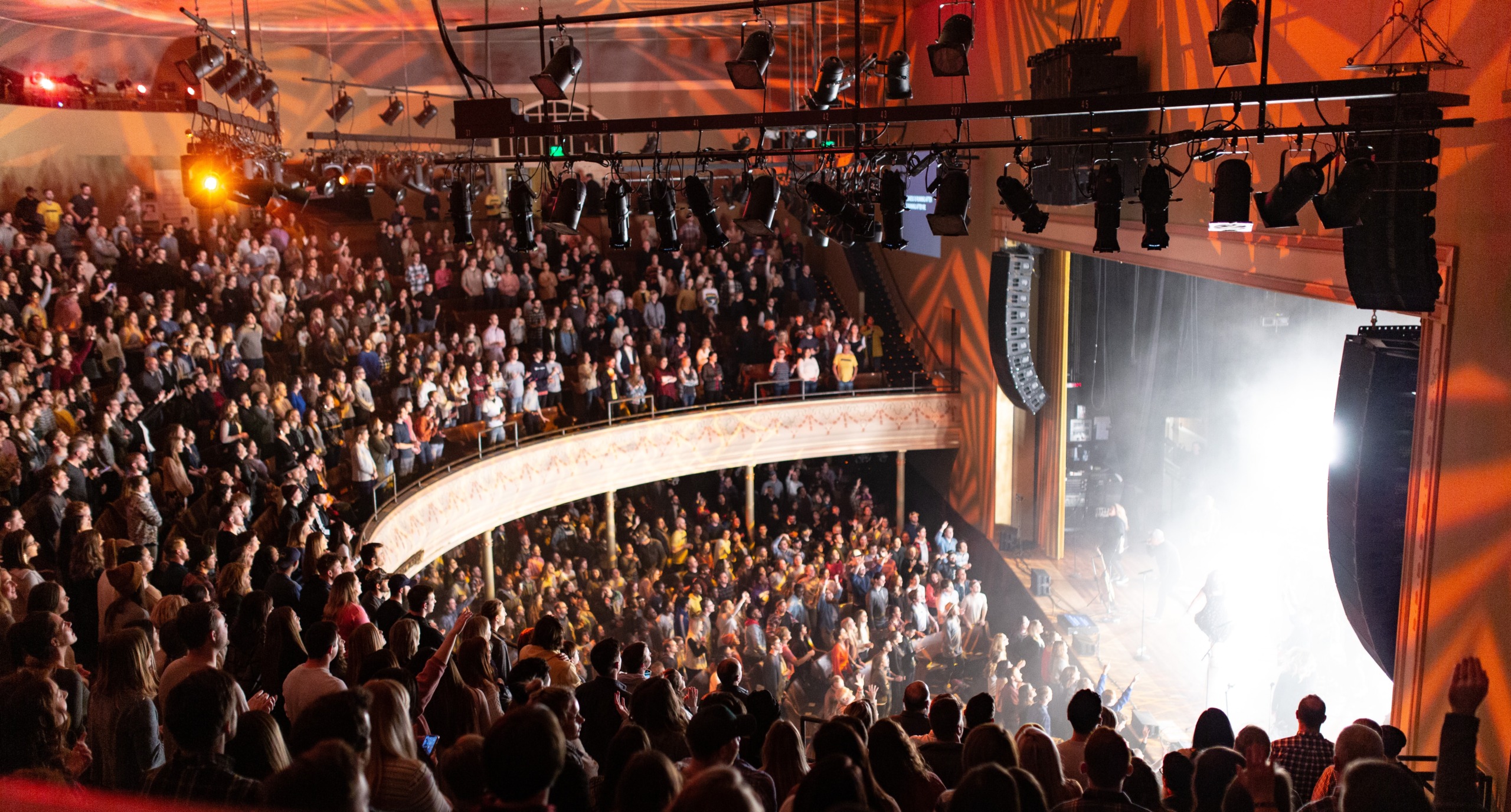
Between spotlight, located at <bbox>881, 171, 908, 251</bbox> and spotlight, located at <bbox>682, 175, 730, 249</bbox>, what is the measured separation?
1.08 meters

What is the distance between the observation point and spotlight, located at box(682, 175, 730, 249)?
6.98 meters

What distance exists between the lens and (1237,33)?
18.5 ft

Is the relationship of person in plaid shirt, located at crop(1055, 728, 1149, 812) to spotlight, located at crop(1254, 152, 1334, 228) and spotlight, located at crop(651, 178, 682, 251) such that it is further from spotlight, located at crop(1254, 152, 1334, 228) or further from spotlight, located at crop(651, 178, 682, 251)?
A: spotlight, located at crop(651, 178, 682, 251)

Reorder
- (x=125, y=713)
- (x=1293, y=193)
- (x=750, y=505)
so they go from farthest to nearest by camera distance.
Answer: (x=750, y=505) → (x=1293, y=193) → (x=125, y=713)

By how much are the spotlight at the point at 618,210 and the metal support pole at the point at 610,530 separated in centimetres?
716

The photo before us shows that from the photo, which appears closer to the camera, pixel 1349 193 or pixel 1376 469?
pixel 1349 193

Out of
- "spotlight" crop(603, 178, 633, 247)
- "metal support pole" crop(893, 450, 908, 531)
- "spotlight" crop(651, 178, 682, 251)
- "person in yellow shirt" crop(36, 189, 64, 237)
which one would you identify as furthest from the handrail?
"person in yellow shirt" crop(36, 189, 64, 237)

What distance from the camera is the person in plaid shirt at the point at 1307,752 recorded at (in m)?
4.67

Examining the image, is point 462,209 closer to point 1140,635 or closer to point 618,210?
point 618,210

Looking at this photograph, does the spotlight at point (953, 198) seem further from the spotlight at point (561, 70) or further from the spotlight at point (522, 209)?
the spotlight at point (522, 209)

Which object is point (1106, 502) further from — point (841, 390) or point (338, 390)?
point (338, 390)

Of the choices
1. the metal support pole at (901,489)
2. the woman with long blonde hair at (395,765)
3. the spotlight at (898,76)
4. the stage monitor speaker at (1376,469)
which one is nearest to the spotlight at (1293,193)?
the stage monitor speaker at (1376,469)

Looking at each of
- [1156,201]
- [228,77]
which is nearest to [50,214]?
[228,77]

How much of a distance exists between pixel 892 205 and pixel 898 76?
2183mm
